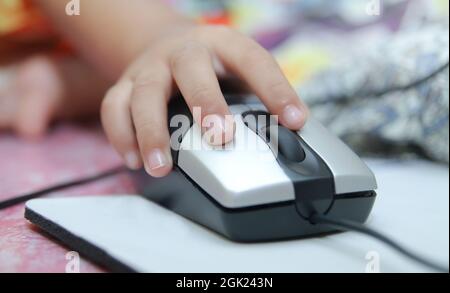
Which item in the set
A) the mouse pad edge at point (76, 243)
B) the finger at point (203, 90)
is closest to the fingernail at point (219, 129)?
the finger at point (203, 90)

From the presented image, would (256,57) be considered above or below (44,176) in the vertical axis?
above

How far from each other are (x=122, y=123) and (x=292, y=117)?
0.15m

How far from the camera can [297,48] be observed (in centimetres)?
90

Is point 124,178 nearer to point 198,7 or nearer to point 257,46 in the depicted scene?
point 257,46

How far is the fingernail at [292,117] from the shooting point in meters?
0.43

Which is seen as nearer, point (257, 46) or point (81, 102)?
point (257, 46)

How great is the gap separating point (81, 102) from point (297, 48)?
12.8 inches

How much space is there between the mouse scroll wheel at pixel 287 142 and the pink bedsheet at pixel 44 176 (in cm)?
14

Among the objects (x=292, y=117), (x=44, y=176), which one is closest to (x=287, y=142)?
(x=292, y=117)

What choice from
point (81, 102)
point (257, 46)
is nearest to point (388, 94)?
point (257, 46)

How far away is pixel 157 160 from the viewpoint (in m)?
0.44

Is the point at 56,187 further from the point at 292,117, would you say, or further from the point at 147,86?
the point at 292,117

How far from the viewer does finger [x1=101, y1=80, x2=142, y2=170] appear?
1.61ft

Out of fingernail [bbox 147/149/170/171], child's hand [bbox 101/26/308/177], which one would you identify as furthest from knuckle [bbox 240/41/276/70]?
fingernail [bbox 147/149/170/171]
